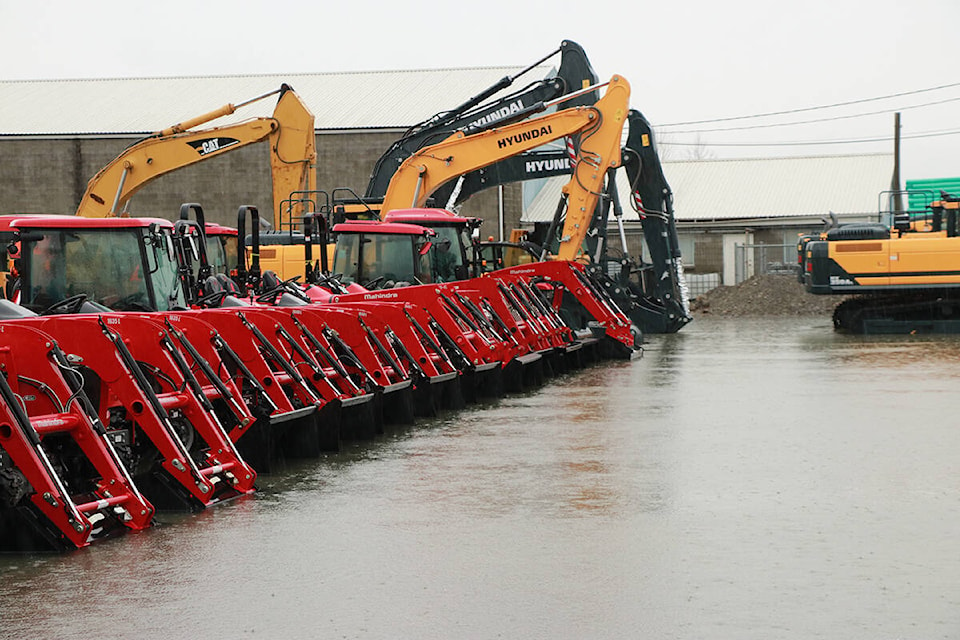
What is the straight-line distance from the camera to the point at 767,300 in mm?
37469

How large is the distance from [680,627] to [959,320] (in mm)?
22957

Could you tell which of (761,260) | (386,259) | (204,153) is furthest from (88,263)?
(761,260)

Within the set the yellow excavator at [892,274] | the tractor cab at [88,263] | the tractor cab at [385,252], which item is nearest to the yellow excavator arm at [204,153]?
the tractor cab at [385,252]

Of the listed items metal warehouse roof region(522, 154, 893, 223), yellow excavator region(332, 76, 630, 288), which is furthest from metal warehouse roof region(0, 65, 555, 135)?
yellow excavator region(332, 76, 630, 288)

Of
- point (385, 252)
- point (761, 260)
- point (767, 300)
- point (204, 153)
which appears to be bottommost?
point (767, 300)

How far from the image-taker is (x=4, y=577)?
730 cm

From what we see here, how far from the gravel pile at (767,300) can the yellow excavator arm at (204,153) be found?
13413 mm

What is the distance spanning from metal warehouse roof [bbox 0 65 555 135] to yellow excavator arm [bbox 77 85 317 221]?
15933mm

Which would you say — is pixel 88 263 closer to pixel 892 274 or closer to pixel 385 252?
pixel 385 252

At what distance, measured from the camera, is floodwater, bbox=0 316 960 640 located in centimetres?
631

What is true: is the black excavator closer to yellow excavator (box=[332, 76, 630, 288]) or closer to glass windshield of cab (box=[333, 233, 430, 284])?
yellow excavator (box=[332, 76, 630, 288])

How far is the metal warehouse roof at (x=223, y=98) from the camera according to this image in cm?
4569

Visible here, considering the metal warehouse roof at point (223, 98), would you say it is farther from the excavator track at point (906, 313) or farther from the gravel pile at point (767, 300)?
the excavator track at point (906, 313)

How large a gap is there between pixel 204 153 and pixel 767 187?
3039 centimetres
